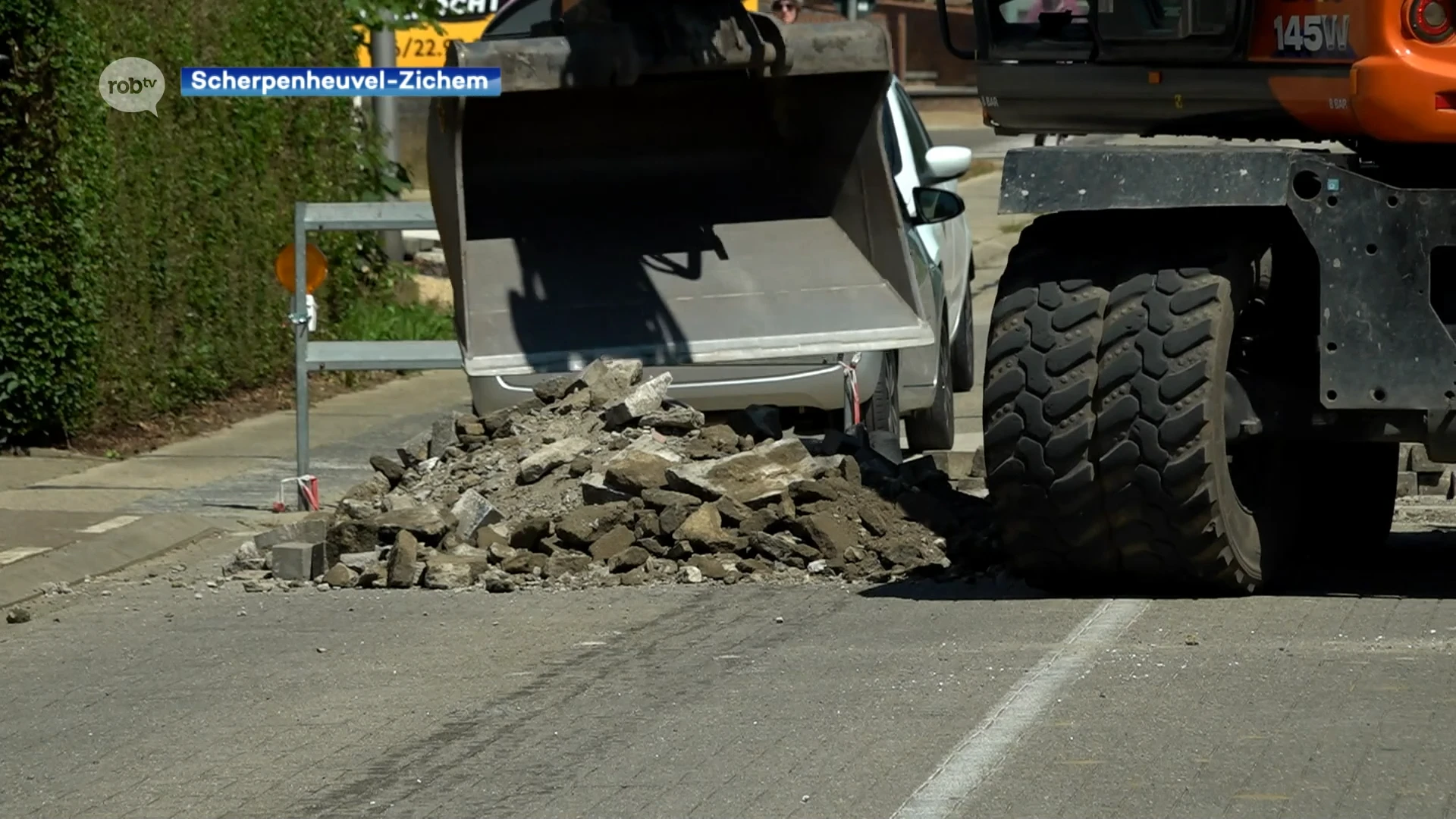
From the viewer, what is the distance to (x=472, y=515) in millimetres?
9711

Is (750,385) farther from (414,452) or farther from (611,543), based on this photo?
(611,543)

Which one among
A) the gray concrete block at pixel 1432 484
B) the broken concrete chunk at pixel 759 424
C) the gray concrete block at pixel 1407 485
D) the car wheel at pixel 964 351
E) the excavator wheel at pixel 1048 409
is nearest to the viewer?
the excavator wheel at pixel 1048 409

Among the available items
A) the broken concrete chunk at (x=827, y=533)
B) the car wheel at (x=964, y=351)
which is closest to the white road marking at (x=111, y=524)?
the broken concrete chunk at (x=827, y=533)

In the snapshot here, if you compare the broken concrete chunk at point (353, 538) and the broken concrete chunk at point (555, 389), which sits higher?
the broken concrete chunk at point (555, 389)

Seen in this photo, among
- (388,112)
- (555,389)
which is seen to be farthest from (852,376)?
(388,112)

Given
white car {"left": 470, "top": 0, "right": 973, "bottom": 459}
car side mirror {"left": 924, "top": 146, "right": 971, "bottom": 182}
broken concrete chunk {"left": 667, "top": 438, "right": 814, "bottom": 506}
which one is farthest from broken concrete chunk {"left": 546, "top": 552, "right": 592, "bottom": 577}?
A: car side mirror {"left": 924, "top": 146, "right": 971, "bottom": 182}

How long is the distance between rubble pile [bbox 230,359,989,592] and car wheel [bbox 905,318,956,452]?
1.78 m

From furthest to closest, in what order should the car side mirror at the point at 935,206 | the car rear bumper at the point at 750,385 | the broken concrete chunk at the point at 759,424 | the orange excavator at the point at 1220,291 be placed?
the car side mirror at the point at 935,206
the car rear bumper at the point at 750,385
the broken concrete chunk at the point at 759,424
the orange excavator at the point at 1220,291

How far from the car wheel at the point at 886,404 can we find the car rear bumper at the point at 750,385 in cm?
7

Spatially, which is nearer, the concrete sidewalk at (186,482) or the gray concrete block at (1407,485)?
the concrete sidewalk at (186,482)

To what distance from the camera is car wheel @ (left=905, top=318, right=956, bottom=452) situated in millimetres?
12219

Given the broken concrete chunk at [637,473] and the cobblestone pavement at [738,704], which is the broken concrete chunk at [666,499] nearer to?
the broken concrete chunk at [637,473]

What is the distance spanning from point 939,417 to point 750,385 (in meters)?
1.46

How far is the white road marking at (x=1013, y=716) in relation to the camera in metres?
5.80
